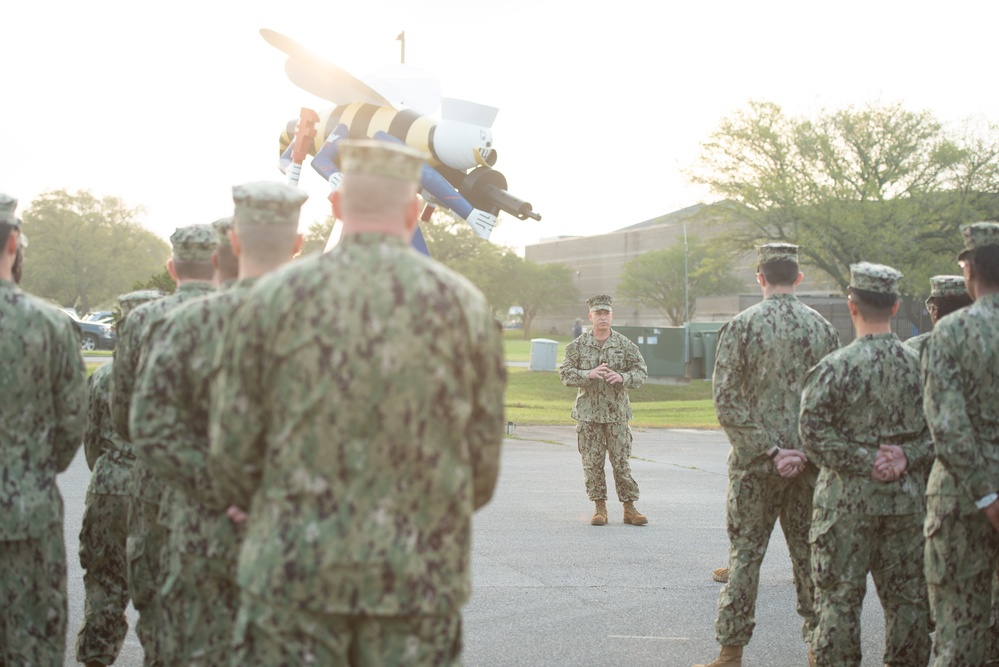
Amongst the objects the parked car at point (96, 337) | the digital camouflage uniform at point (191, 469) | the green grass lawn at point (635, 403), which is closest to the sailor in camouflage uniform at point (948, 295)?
the digital camouflage uniform at point (191, 469)

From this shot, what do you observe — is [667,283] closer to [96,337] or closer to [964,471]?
[96,337]

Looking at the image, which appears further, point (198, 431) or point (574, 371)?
point (574, 371)

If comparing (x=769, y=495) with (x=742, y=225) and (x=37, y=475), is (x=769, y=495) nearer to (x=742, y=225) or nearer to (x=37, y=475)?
(x=37, y=475)

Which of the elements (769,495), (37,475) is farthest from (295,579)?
(769,495)

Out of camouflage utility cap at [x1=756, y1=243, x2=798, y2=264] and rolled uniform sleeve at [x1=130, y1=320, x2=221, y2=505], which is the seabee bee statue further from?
rolled uniform sleeve at [x1=130, y1=320, x2=221, y2=505]

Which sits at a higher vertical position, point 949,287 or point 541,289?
point 541,289

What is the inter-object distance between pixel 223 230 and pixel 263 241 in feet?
3.27

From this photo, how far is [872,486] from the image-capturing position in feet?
16.7

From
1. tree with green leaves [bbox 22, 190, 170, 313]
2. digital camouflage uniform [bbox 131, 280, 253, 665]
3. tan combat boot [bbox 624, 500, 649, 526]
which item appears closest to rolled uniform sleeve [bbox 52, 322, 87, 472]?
digital camouflage uniform [bbox 131, 280, 253, 665]

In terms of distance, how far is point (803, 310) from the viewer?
20.2ft

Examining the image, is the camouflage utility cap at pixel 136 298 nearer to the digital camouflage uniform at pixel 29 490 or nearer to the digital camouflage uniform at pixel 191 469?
the digital camouflage uniform at pixel 29 490

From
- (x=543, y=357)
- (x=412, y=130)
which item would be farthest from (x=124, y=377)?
(x=543, y=357)

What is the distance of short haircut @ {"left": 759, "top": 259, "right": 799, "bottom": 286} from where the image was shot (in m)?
6.12

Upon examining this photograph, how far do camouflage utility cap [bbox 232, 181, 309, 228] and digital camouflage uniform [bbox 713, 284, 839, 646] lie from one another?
3076 mm
